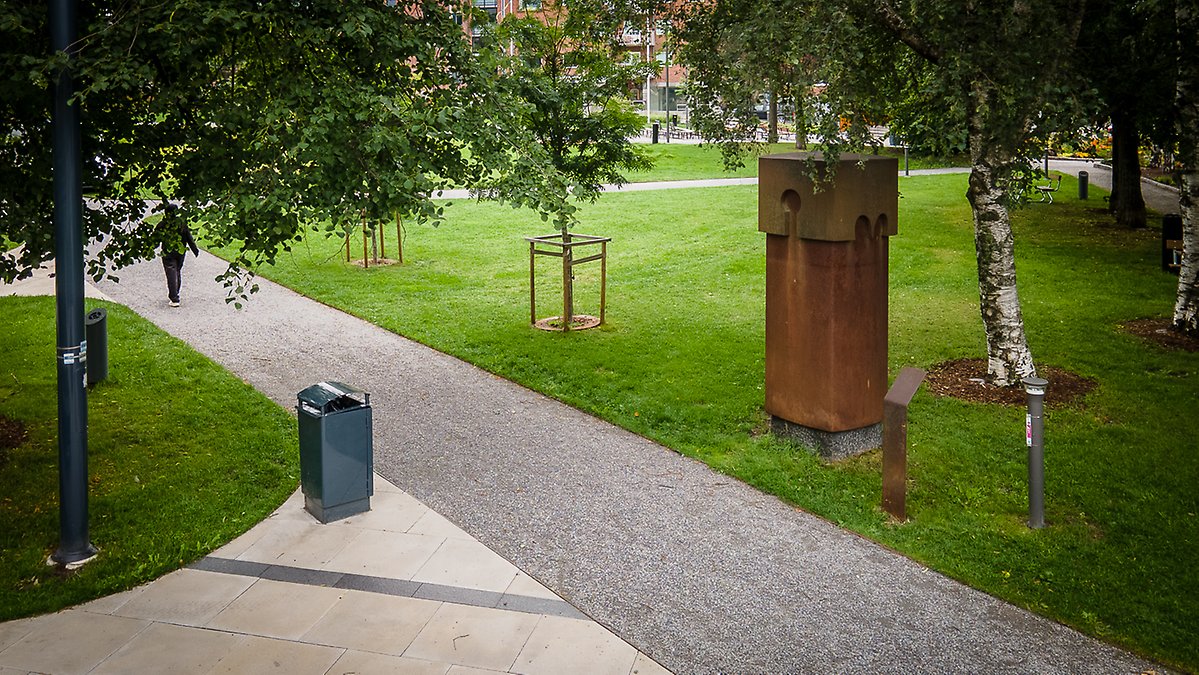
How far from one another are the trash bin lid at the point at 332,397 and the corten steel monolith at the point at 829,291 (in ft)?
12.1

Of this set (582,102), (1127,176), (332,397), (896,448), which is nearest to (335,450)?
(332,397)

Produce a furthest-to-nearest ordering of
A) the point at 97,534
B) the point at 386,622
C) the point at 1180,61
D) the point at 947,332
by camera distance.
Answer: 1. the point at 947,332
2. the point at 1180,61
3. the point at 97,534
4. the point at 386,622

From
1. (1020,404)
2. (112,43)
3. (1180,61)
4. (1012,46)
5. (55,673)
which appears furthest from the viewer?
(1180,61)

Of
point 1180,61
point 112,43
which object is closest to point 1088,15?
point 1180,61

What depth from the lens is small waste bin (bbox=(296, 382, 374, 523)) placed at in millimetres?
8180

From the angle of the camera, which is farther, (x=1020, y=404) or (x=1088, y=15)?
(x=1088, y=15)

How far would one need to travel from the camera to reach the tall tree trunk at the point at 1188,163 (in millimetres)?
11977

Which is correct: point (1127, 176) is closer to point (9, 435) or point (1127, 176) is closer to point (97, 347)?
point (97, 347)

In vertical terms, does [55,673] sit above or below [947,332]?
below

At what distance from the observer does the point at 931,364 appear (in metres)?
12.6

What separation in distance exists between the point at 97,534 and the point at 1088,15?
42.6ft

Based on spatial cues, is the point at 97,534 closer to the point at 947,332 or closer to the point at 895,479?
the point at 895,479

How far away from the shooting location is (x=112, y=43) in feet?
23.2

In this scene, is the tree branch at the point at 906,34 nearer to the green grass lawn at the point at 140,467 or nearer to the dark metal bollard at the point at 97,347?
the green grass lawn at the point at 140,467
